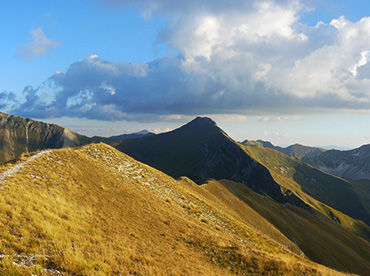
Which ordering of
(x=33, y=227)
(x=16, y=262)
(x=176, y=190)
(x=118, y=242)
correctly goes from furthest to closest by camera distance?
(x=176, y=190), (x=118, y=242), (x=33, y=227), (x=16, y=262)

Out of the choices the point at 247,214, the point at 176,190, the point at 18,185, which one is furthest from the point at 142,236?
the point at 247,214

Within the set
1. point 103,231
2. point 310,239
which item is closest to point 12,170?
point 103,231

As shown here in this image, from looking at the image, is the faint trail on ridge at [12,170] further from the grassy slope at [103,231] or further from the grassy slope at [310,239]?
the grassy slope at [310,239]

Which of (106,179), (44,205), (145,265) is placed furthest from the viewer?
(106,179)

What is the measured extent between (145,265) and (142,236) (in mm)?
6585

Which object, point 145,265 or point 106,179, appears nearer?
point 145,265

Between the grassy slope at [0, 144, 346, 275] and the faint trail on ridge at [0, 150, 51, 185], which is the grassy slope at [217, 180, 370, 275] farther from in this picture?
the faint trail on ridge at [0, 150, 51, 185]

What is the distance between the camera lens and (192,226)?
25.4 m

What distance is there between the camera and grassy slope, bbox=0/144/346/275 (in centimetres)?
1104

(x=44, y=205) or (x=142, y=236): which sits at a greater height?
(x=44, y=205)

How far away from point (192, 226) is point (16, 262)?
18766 mm

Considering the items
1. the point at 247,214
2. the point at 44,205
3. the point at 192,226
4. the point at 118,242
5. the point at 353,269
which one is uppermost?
the point at 44,205

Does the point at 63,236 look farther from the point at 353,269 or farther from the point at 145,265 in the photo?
the point at 353,269

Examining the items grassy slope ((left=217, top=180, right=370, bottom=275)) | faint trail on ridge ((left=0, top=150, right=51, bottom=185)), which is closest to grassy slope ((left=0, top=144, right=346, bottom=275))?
faint trail on ridge ((left=0, top=150, right=51, bottom=185))
